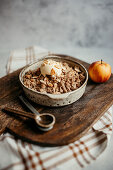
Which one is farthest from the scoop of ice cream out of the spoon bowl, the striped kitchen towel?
the striped kitchen towel

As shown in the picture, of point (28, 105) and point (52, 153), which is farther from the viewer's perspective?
point (28, 105)

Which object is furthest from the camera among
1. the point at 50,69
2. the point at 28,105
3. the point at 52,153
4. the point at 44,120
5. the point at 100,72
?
the point at 100,72

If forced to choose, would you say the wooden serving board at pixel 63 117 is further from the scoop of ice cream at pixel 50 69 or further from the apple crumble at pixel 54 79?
the scoop of ice cream at pixel 50 69

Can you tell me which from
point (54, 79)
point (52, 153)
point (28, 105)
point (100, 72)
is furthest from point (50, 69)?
point (52, 153)

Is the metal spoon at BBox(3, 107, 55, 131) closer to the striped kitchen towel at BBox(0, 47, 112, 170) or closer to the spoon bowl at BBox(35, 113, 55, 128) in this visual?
the spoon bowl at BBox(35, 113, 55, 128)

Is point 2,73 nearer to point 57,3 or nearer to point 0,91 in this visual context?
point 0,91

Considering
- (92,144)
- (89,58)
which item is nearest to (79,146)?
(92,144)

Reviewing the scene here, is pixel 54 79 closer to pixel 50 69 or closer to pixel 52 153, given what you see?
pixel 50 69
